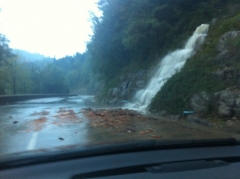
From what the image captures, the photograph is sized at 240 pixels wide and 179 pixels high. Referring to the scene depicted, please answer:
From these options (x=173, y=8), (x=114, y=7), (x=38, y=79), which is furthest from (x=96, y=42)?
(x=38, y=79)

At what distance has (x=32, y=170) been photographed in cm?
279

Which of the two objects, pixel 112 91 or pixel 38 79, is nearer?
pixel 112 91

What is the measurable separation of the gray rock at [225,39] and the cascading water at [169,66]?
112 inches

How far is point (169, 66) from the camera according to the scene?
22.2m

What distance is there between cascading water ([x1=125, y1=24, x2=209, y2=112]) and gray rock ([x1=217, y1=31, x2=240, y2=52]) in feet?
9.34

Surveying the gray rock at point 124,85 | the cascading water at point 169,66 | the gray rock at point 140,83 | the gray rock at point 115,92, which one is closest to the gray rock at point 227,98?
the cascading water at point 169,66

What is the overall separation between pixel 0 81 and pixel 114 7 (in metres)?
32.4

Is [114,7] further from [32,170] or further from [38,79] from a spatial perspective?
[38,79]

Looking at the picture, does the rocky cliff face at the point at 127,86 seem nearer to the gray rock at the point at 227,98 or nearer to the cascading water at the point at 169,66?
the cascading water at the point at 169,66

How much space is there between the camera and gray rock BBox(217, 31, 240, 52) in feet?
54.6

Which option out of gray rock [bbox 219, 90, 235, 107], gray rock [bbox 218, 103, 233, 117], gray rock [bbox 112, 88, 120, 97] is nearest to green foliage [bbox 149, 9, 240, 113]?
gray rock [bbox 219, 90, 235, 107]

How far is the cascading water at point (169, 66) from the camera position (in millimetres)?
Result: 20453

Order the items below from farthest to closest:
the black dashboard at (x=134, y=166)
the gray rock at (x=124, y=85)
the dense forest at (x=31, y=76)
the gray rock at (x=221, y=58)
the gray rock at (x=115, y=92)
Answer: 1. the dense forest at (x=31, y=76)
2. the gray rock at (x=115, y=92)
3. the gray rock at (x=124, y=85)
4. the gray rock at (x=221, y=58)
5. the black dashboard at (x=134, y=166)

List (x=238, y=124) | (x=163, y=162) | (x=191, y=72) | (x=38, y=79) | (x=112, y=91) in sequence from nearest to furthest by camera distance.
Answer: (x=163, y=162), (x=238, y=124), (x=191, y=72), (x=112, y=91), (x=38, y=79)
